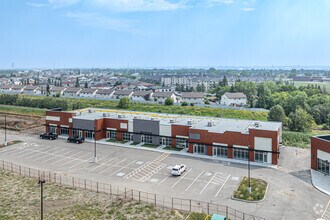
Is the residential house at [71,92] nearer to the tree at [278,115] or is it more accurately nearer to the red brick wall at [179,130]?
the tree at [278,115]

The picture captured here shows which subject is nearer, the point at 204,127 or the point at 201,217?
the point at 201,217

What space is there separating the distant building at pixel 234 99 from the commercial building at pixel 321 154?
2753 inches

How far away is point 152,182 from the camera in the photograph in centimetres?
3228

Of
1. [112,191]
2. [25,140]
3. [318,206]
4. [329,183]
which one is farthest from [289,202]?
[25,140]

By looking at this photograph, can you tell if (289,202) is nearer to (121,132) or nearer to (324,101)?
(121,132)

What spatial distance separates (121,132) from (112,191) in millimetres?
21732

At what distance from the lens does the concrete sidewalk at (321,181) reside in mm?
30342

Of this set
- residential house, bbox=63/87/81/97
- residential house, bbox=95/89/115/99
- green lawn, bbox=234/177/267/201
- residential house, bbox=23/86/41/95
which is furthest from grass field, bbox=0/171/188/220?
residential house, bbox=23/86/41/95

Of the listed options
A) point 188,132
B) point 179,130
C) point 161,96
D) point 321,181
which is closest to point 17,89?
point 161,96

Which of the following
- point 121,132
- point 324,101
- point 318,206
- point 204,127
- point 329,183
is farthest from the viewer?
point 324,101

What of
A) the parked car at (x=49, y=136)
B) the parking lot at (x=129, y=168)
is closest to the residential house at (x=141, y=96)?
the parked car at (x=49, y=136)

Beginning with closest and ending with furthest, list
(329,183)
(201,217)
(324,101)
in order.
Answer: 1. (201,217)
2. (329,183)
3. (324,101)

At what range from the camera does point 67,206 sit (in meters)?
26.4

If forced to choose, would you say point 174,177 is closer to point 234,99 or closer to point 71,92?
point 234,99
